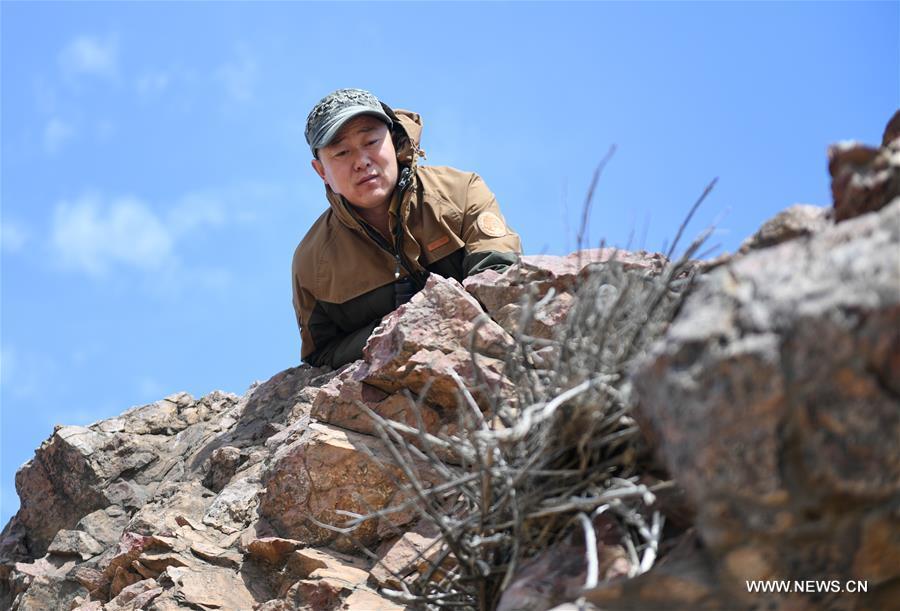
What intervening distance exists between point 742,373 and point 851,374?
196 millimetres

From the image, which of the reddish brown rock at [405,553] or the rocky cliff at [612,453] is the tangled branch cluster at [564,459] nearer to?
the rocky cliff at [612,453]

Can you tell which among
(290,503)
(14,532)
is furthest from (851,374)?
(14,532)

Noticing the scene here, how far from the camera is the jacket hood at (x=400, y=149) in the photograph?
19.8ft

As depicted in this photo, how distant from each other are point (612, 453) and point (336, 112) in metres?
3.45

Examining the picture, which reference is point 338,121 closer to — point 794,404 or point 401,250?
point 401,250

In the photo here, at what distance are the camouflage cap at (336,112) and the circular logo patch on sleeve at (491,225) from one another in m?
0.75

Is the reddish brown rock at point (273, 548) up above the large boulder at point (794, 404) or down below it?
above

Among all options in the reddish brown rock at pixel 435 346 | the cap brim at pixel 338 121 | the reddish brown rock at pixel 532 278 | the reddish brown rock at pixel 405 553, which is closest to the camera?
the reddish brown rock at pixel 405 553

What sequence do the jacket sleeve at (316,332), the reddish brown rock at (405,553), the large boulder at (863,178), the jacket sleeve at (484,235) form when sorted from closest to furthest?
the large boulder at (863,178) → the reddish brown rock at (405,553) → the jacket sleeve at (484,235) → the jacket sleeve at (316,332)

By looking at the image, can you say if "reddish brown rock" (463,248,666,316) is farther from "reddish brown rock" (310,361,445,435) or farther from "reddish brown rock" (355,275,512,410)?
"reddish brown rock" (310,361,445,435)

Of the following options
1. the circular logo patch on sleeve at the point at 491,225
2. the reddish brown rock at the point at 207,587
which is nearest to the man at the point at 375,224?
the circular logo patch on sleeve at the point at 491,225

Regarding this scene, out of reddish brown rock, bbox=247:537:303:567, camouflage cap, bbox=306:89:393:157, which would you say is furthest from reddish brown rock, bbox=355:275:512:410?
camouflage cap, bbox=306:89:393:157

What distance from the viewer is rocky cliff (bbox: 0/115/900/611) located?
2084 millimetres

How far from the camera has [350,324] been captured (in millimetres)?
6223
